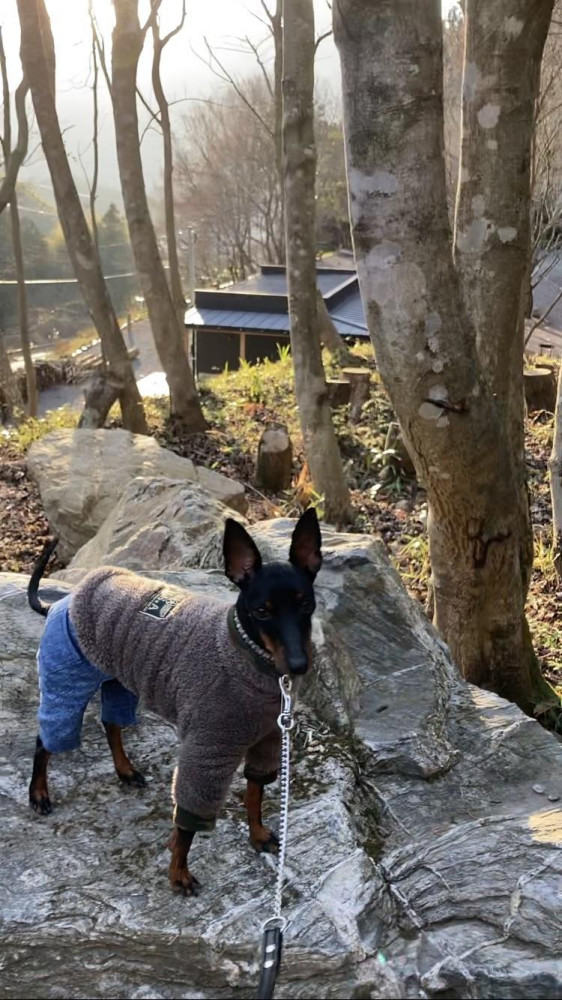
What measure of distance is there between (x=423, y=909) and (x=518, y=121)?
13.7 feet

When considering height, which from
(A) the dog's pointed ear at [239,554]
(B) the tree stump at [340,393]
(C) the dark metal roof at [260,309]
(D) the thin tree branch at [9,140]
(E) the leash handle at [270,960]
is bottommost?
(B) the tree stump at [340,393]

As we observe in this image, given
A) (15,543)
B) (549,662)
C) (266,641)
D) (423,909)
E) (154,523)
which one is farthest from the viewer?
(15,543)

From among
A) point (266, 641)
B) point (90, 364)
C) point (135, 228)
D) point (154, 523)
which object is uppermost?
point (135, 228)

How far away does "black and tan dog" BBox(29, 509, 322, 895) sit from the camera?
241 cm

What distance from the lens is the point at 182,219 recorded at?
48.2m

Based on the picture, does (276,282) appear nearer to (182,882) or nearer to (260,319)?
(260,319)

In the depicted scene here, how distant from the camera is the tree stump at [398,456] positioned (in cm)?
970

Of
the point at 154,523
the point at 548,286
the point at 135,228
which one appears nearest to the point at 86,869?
the point at 154,523

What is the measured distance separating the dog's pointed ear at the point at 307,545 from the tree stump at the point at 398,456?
719cm

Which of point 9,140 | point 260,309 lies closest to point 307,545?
point 9,140

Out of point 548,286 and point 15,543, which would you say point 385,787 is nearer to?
point 15,543

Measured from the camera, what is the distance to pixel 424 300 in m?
3.70

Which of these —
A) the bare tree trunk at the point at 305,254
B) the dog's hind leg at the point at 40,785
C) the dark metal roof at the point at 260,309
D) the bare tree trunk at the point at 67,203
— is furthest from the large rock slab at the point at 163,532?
the dark metal roof at the point at 260,309

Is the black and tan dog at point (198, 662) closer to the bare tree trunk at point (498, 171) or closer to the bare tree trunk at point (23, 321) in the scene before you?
the bare tree trunk at point (498, 171)
